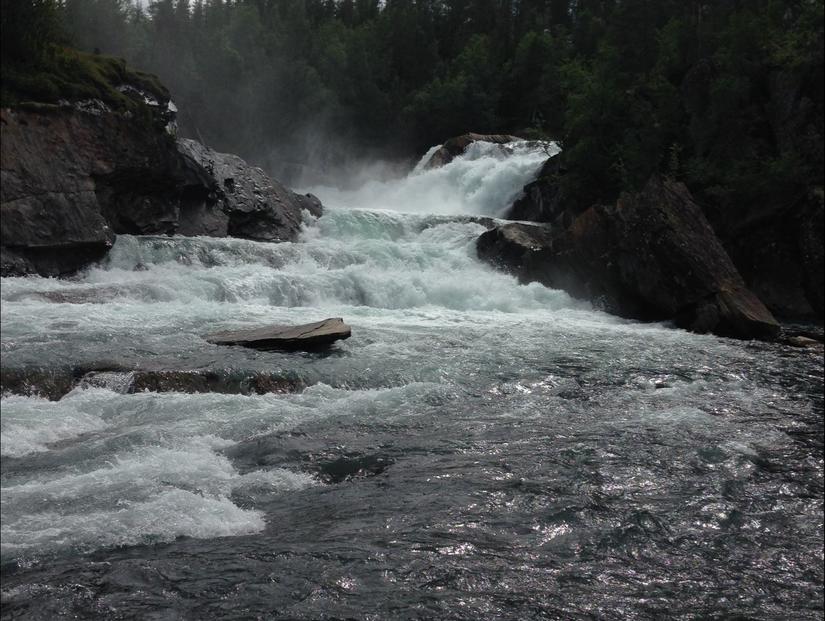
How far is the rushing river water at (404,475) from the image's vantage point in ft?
16.6

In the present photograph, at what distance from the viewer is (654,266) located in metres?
18.9

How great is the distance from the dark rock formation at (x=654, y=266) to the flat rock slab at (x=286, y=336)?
377 inches

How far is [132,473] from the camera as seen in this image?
21.3 feet

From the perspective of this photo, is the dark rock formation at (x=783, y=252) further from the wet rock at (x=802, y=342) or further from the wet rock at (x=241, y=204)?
the wet rock at (x=241, y=204)

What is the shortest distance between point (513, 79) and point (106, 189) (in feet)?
132

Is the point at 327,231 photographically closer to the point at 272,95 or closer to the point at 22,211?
the point at 22,211

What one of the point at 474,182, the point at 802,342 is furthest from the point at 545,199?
the point at 802,342

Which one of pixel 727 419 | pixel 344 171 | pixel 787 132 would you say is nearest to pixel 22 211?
pixel 727 419

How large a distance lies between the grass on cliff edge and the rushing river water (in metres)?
6.10

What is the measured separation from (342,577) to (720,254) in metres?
16.1

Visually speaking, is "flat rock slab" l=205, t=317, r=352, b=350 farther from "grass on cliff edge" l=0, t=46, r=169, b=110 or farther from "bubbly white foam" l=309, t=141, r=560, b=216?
"bubbly white foam" l=309, t=141, r=560, b=216

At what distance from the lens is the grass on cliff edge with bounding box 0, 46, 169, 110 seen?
17.8 meters

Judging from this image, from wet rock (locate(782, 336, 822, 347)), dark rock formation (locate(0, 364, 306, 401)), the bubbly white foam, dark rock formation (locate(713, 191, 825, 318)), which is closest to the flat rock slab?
dark rock formation (locate(0, 364, 306, 401))

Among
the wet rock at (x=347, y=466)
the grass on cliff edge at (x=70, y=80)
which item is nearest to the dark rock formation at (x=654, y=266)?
the wet rock at (x=347, y=466)
